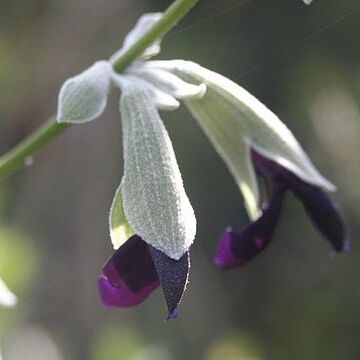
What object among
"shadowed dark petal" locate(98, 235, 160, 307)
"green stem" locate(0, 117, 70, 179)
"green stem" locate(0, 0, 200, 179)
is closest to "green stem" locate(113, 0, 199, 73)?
"green stem" locate(0, 0, 200, 179)

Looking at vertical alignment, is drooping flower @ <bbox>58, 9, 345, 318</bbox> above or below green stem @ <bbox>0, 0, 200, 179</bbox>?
below

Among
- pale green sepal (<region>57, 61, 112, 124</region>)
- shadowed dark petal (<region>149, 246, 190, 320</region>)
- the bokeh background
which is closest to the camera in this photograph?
shadowed dark petal (<region>149, 246, 190, 320</region>)

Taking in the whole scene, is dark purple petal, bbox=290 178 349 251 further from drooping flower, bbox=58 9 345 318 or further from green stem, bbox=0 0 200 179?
green stem, bbox=0 0 200 179

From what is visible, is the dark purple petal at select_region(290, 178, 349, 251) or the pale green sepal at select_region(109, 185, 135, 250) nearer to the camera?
the pale green sepal at select_region(109, 185, 135, 250)

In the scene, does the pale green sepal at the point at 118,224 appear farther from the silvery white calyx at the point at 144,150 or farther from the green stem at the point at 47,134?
the green stem at the point at 47,134

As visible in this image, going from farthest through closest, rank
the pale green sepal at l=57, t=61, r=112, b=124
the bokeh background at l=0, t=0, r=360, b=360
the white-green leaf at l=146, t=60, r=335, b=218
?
the bokeh background at l=0, t=0, r=360, b=360, the white-green leaf at l=146, t=60, r=335, b=218, the pale green sepal at l=57, t=61, r=112, b=124

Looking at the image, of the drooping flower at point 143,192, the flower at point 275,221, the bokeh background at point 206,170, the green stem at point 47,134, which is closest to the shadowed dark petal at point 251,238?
the flower at point 275,221

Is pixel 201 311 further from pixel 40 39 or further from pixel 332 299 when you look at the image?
pixel 40 39
